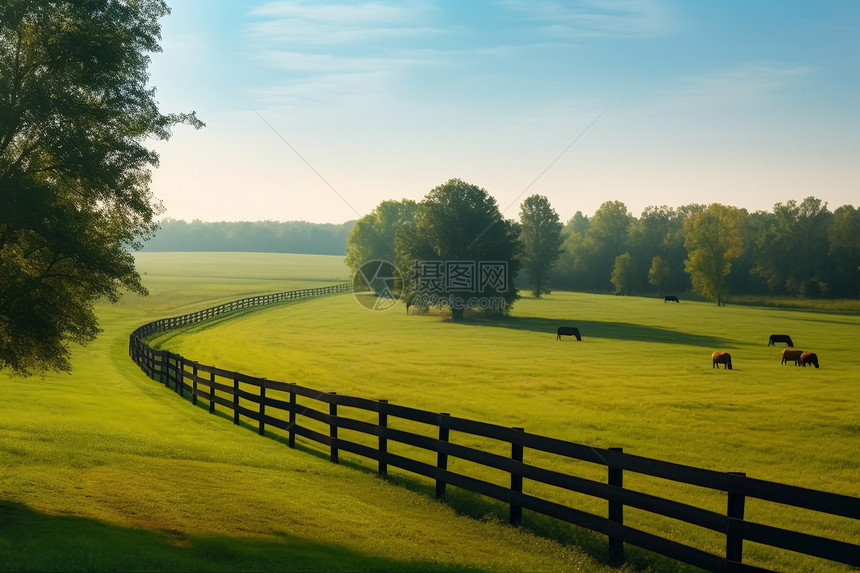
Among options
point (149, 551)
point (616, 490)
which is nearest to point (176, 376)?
point (149, 551)

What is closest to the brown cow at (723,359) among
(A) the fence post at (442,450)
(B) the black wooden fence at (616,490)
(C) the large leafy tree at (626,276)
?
(B) the black wooden fence at (616,490)

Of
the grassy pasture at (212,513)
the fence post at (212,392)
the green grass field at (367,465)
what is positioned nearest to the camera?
the grassy pasture at (212,513)

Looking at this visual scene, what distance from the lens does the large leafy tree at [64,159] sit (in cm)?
1395

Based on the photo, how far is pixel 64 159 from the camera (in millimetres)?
14508

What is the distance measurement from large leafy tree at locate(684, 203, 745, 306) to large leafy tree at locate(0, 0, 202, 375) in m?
107

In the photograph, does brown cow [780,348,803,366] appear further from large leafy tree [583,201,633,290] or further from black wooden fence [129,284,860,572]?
large leafy tree [583,201,633,290]

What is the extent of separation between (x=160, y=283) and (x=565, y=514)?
137136 millimetres

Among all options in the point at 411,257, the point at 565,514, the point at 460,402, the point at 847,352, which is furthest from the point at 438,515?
the point at 411,257

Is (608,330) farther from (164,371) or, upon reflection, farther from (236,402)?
(236,402)

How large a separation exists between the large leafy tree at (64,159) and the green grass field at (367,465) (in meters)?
3.07

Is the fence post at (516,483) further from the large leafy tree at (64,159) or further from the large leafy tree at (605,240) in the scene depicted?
the large leafy tree at (605,240)

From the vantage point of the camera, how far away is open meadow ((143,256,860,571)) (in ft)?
58.9

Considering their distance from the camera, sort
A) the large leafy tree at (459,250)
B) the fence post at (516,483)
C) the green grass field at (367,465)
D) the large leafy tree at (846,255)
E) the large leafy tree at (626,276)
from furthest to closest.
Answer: the large leafy tree at (626,276), the large leafy tree at (846,255), the large leafy tree at (459,250), the fence post at (516,483), the green grass field at (367,465)

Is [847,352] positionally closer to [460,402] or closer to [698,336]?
[698,336]
